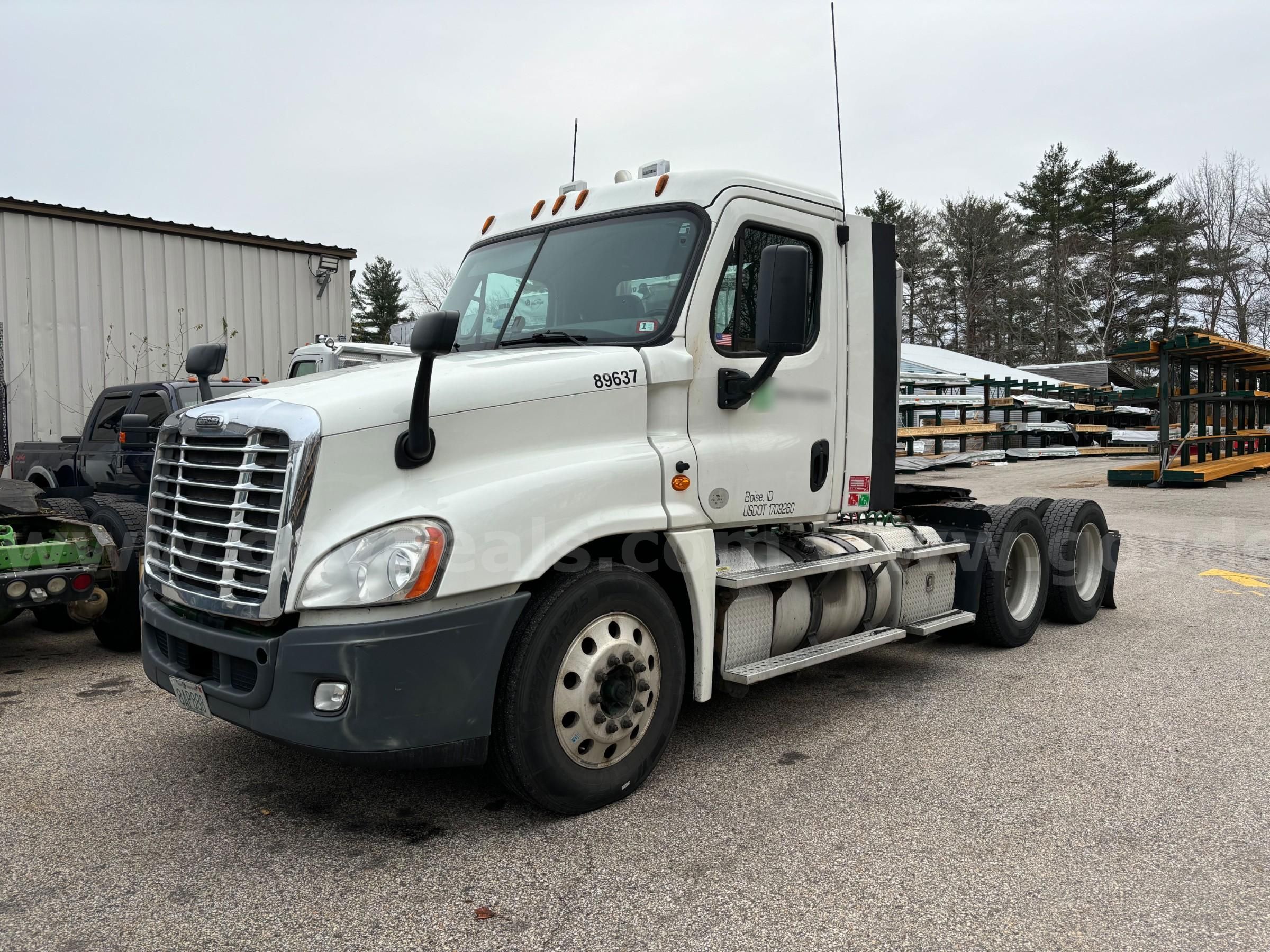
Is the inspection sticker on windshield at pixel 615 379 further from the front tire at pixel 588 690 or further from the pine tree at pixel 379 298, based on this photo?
the pine tree at pixel 379 298

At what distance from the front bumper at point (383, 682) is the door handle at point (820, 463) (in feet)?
6.50

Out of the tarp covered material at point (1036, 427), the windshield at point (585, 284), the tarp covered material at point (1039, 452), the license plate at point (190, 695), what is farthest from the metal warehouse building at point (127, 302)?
the tarp covered material at point (1036, 427)

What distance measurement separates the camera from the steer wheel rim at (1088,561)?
7.34 meters

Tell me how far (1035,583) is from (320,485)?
214 inches

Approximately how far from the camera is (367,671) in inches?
123

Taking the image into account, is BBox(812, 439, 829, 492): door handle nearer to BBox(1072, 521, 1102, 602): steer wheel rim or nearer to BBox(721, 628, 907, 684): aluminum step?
BBox(721, 628, 907, 684): aluminum step

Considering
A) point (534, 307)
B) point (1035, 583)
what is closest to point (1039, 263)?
point (1035, 583)

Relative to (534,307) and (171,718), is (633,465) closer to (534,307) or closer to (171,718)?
(534,307)

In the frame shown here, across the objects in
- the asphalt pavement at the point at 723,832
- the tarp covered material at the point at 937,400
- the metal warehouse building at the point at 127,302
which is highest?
the metal warehouse building at the point at 127,302

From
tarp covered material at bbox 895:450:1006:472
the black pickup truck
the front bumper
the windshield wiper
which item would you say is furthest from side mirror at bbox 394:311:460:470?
tarp covered material at bbox 895:450:1006:472

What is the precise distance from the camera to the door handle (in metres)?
4.81

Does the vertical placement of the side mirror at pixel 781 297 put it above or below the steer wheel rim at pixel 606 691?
above

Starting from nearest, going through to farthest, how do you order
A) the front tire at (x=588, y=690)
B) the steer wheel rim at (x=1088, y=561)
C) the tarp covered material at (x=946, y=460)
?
the front tire at (x=588, y=690), the steer wheel rim at (x=1088, y=561), the tarp covered material at (x=946, y=460)

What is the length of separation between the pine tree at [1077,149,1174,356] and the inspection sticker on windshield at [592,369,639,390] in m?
47.7
